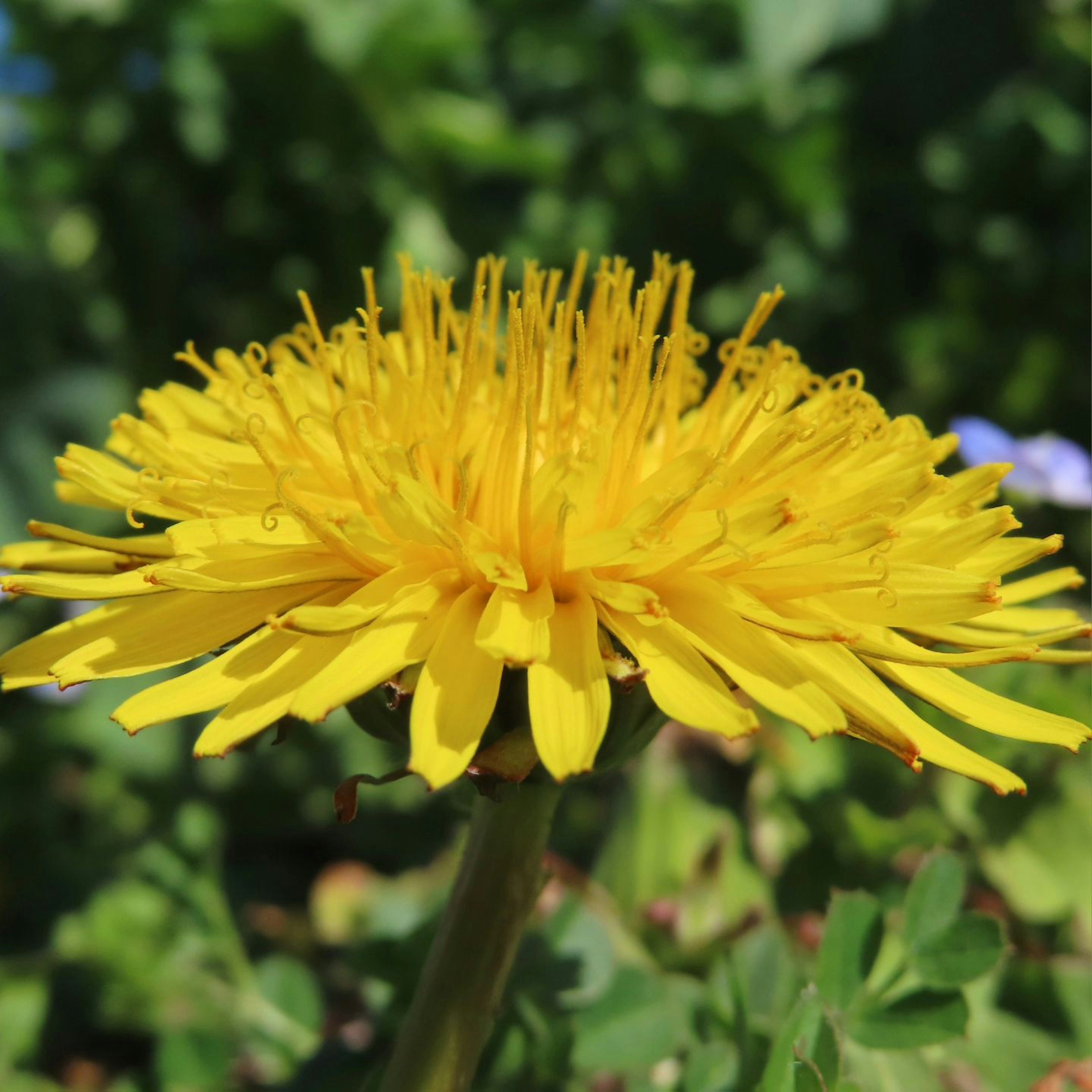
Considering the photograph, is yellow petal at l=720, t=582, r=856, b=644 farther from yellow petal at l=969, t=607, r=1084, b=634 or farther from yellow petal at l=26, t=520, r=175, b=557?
yellow petal at l=26, t=520, r=175, b=557

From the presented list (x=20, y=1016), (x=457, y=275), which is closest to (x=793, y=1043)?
(x=20, y=1016)

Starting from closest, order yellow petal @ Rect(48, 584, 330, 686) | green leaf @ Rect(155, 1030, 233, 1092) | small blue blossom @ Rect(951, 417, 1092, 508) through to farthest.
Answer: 1. yellow petal @ Rect(48, 584, 330, 686)
2. green leaf @ Rect(155, 1030, 233, 1092)
3. small blue blossom @ Rect(951, 417, 1092, 508)

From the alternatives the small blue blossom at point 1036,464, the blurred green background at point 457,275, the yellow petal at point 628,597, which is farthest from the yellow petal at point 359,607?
the small blue blossom at point 1036,464

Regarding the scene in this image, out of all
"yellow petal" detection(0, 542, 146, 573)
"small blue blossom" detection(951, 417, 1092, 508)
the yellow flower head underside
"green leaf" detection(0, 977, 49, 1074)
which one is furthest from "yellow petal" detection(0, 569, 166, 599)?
"small blue blossom" detection(951, 417, 1092, 508)

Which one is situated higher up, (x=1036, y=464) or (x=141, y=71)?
(x=141, y=71)

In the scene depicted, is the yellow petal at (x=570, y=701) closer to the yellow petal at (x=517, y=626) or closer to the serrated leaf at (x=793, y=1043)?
the yellow petal at (x=517, y=626)

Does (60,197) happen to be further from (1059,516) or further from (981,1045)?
(981,1045)

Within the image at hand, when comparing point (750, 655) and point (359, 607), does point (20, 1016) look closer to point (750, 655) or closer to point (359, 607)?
point (359, 607)
